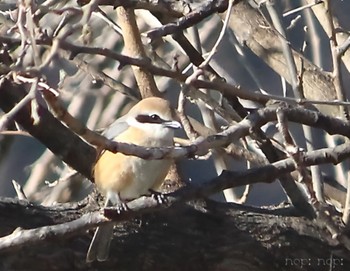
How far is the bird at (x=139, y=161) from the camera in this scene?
3.69m

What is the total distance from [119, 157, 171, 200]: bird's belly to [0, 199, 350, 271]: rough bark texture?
384mm

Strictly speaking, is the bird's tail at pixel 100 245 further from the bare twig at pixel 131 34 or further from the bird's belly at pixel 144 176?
the bare twig at pixel 131 34

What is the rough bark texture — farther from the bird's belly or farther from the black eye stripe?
the black eye stripe

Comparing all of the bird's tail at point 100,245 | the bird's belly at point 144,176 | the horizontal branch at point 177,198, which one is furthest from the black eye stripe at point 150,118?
the horizontal branch at point 177,198

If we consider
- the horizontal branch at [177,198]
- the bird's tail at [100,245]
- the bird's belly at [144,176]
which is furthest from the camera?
the bird's belly at [144,176]

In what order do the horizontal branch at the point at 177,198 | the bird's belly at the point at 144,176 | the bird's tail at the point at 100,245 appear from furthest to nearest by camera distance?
1. the bird's belly at the point at 144,176
2. the bird's tail at the point at 100,245
3. the horizontal branch at the point at 177,198

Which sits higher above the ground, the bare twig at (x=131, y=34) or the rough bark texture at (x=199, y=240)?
the bare twig at (x=131, y=34)

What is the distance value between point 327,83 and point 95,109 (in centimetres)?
187

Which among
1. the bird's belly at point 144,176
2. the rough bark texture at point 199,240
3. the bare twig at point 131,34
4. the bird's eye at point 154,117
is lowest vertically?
the bird's belly at point 144,176

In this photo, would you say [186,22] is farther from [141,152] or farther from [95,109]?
[95,109]

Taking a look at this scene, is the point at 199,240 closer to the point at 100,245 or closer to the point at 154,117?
the point at 100,245

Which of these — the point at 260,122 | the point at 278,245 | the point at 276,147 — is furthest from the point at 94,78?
the point at 260,122

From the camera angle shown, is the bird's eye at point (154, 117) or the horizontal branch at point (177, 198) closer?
the horizontal branch at point (177, 198)

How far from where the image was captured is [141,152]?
2.33 meters
